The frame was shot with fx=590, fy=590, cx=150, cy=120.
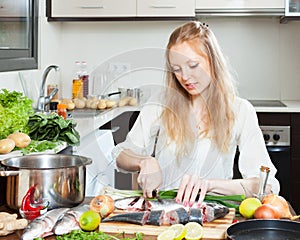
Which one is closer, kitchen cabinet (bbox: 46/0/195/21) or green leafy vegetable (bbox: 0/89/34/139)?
green leafy vegetable (bbox: 0/89/34/139)

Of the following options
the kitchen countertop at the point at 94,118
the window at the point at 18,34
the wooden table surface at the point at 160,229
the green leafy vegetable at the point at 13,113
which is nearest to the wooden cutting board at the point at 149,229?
the wooden table surface at the point at 160,229

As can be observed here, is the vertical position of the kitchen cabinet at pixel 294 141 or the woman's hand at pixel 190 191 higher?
the woman's hand at pixel 190 191

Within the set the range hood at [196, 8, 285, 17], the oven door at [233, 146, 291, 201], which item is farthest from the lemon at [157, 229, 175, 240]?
the range hood at [196, 8, 285, 17]

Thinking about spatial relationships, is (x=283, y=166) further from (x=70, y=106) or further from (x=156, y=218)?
(x=156, y=218)

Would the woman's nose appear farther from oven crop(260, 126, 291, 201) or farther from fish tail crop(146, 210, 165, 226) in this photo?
oven crop(260, 126, 291, 201)

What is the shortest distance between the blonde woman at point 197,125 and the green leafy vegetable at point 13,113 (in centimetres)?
47

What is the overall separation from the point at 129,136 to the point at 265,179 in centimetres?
60

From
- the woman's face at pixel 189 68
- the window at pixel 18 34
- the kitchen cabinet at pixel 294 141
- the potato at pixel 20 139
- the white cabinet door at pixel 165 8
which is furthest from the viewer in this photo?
the white cabinet door at pixel 165 8

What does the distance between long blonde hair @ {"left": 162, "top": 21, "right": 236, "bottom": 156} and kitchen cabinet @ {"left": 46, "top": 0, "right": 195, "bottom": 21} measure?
181 centimetres

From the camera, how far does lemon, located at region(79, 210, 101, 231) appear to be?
1.44 meters

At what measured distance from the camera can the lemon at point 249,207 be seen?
5.07 feet

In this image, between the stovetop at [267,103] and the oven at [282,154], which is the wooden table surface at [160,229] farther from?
the stovetop at [267,103]

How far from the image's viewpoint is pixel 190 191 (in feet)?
5.19

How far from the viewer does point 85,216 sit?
1.45 m
